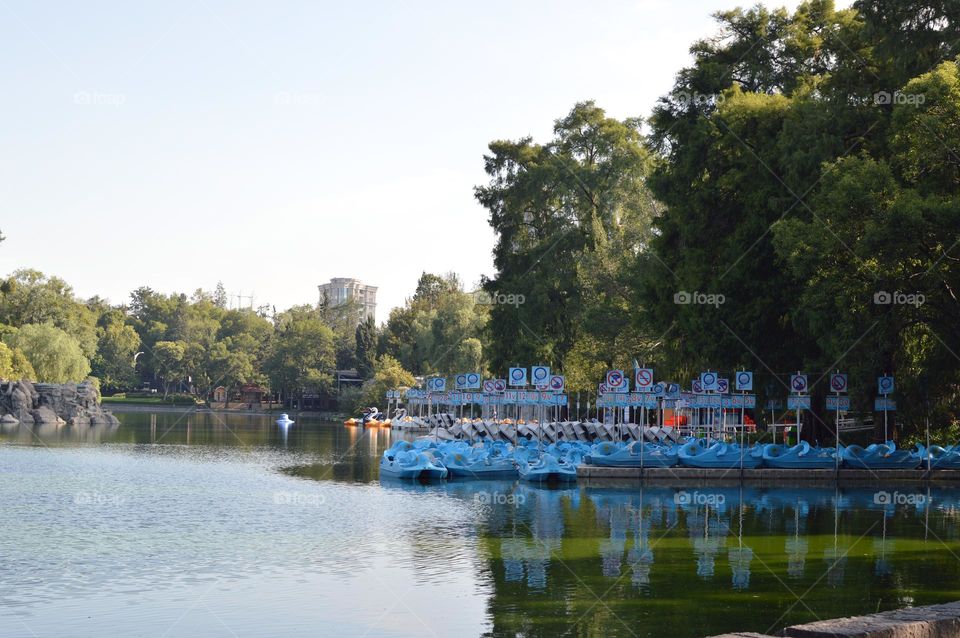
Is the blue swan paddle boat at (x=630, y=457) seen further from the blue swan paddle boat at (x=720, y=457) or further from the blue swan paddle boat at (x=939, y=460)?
the blue swan paddle boat at (x=939, y=460)

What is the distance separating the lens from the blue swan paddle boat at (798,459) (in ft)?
116

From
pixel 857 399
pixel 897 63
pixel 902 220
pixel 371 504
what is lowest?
pixel 371 504

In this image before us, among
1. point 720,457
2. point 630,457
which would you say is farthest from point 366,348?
point 720,457

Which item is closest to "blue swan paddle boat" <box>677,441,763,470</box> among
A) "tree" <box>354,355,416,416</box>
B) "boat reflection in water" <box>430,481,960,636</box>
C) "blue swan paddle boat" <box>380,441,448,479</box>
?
"boat reflection in water" <box>430,481,960,636</box>

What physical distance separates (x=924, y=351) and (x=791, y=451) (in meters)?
5.72

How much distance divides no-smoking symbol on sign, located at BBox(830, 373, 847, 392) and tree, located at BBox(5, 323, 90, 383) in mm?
72418

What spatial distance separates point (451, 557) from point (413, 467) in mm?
16457

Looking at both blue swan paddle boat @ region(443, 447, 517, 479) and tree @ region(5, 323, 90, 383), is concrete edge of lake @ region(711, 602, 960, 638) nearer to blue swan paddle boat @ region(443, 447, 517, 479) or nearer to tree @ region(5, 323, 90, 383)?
blue swan paddle boat @ region(443, 447, 517, 479)

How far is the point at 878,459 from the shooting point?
116ft

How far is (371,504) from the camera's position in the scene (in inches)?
1136

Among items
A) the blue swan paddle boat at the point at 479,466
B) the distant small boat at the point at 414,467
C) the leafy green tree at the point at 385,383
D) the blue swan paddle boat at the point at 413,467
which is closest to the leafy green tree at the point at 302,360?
the leafy green tree at the point at 385,383

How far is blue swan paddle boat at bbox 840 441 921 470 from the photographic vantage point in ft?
115

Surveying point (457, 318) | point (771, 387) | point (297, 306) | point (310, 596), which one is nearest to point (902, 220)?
point (771, 387)

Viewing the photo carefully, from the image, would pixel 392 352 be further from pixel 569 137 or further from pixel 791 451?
pixel 791 451
